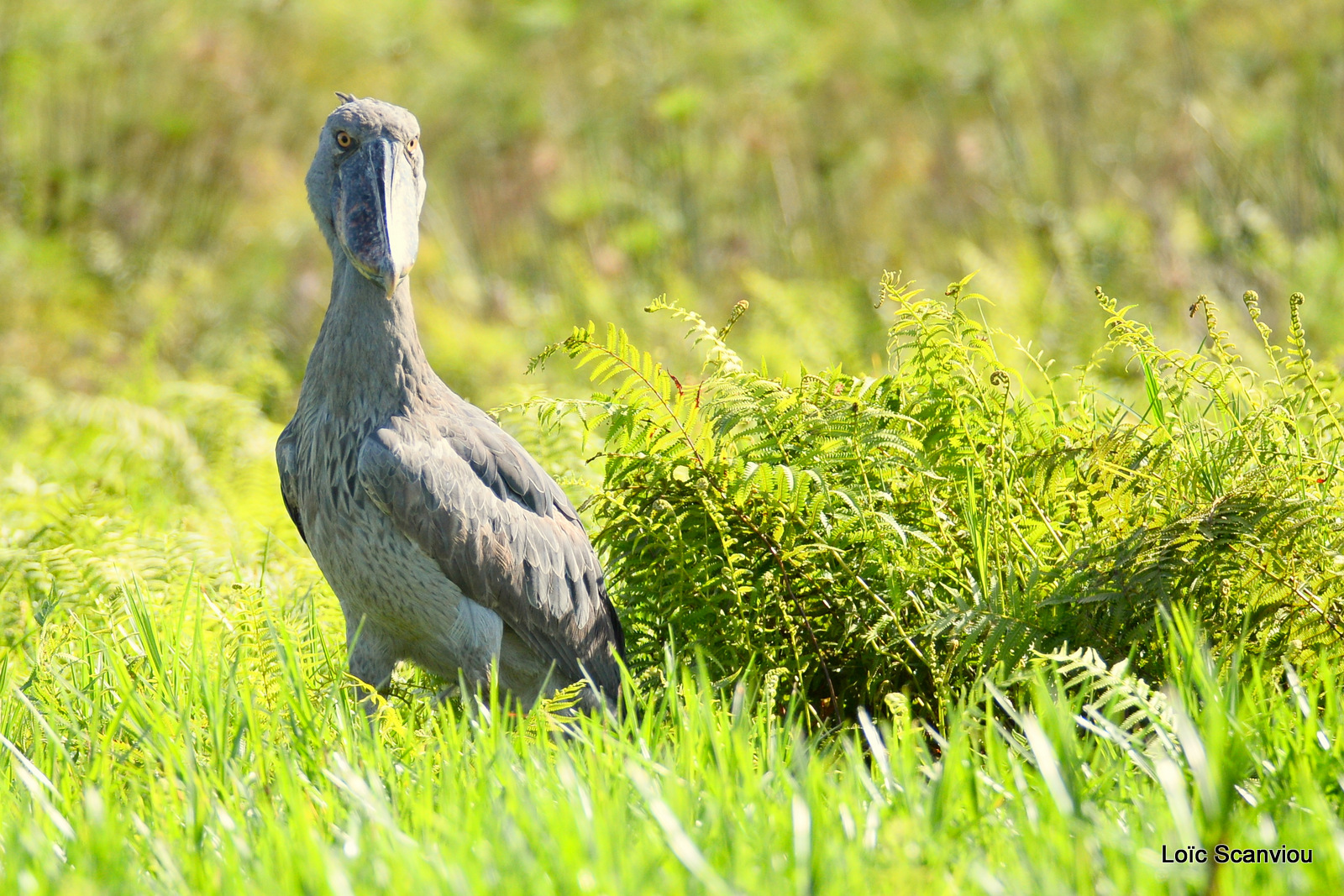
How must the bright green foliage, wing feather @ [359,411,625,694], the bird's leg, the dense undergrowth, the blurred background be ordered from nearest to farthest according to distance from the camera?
the dense undergrowth < the bright green foliage < wing feather @ [359,411,625,694] < the bird's leg < the blurred background

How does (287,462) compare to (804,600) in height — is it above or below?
above

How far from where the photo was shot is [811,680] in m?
2.70

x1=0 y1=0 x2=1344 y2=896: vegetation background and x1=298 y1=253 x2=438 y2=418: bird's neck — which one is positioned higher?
x1=298 y1=253 x2=438 y2=418: bird's neck

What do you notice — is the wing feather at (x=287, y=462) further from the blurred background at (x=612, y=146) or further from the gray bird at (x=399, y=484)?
the blurred background at (x=612, y=146)

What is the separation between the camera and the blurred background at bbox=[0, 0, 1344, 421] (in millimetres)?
8422

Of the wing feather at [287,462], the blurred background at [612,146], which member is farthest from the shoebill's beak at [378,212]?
the blurred background at [612,146]

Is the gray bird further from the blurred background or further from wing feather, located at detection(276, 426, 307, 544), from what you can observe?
the blurred background

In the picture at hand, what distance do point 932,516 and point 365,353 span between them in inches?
51.5

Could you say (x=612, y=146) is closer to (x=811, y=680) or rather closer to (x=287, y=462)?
(x=287, y=462)

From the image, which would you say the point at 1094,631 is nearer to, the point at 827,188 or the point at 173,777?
the point at 173,777

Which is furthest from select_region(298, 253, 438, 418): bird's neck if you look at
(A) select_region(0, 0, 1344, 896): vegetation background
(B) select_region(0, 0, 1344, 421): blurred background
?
(B) select_region(0, 0, 1344, 421): blurred background

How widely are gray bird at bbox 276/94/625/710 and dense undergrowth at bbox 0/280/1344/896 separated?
16 cm

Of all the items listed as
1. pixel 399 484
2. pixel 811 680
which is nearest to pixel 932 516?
pixel 811 680

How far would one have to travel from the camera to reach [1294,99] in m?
8.17
